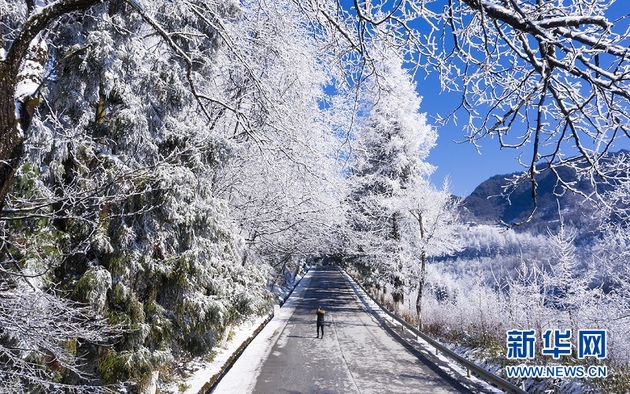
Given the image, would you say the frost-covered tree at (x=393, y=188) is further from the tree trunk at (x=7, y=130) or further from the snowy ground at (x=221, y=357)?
the tree trunk at (x=7, y=130)

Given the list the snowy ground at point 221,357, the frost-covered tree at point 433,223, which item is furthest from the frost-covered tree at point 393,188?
the snowy ground at point 221,357

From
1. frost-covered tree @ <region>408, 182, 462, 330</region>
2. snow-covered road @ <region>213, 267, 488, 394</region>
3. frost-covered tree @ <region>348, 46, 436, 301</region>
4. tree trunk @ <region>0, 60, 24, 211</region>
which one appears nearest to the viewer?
tree trunk @ <region>0, 60, 24, 211</region>

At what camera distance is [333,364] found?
10828 mm

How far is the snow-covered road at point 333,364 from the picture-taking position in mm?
8648

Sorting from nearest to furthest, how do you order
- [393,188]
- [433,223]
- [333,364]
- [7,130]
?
[7,130]
[333,364]
[433,223]
[393,188]

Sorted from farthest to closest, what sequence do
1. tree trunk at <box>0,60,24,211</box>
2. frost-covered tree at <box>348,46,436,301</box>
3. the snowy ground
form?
frost-covered tree at <box>348,46,436,301</box> < the snowy ground < tree trunk at <box>0,60,24,211</box>

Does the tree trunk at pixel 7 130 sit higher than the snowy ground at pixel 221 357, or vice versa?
the tree trunk at pixel 7 130

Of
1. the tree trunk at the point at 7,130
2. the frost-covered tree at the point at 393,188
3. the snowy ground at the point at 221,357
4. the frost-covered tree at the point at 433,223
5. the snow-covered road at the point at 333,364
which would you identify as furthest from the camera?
the frost-covered tree at the point at 393,188

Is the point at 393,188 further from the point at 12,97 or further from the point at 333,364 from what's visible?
the point at 12,97

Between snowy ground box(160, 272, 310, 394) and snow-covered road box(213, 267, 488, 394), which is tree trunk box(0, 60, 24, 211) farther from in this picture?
snow-covered road box(213, 267, 488, 394)

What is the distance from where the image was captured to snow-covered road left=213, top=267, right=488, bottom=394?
8648 mm

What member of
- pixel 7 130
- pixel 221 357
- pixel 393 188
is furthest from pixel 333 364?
pixel 393 188

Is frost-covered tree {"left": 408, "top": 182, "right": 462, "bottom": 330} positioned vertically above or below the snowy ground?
above

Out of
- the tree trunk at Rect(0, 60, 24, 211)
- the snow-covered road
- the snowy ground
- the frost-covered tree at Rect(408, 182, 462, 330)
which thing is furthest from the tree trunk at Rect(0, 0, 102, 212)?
the frost-covered tree at Rect(408, 182, 462, 330)
